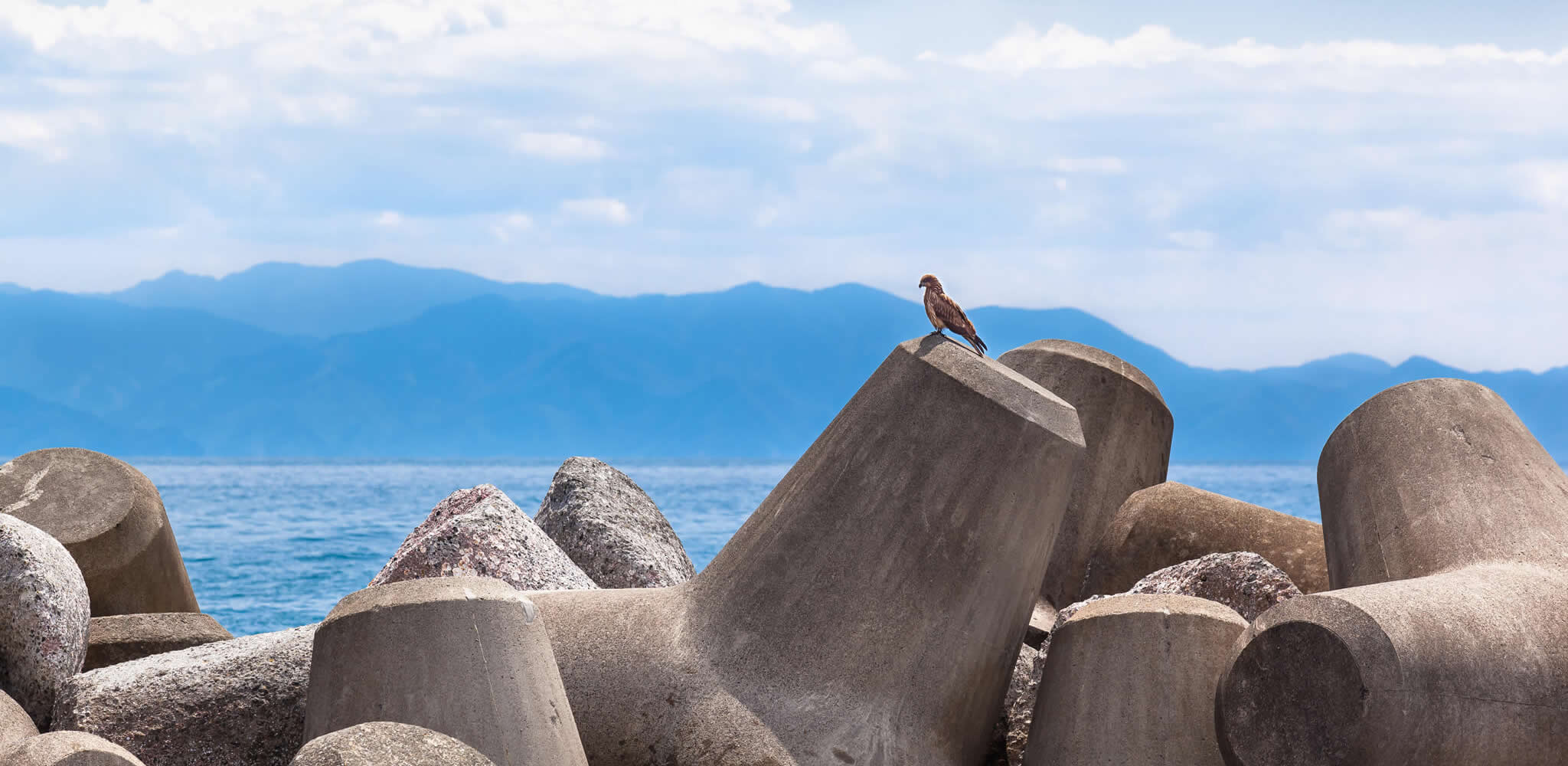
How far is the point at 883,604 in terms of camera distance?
420cm

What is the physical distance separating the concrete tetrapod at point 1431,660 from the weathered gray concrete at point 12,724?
3559 millimetres

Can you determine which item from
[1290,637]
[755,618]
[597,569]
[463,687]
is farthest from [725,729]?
[597,569]

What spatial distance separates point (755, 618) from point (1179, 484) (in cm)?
393

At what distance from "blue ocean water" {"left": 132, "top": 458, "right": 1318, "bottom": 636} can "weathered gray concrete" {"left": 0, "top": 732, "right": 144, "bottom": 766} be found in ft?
42.7

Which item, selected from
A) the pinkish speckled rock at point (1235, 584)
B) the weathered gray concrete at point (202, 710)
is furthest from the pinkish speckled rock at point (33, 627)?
the pinkish speckled rock at point (1235, 584)

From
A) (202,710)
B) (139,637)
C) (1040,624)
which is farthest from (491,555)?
(1040,624)

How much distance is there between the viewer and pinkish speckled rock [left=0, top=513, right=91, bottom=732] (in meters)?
5.06

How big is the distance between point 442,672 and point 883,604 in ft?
4.40

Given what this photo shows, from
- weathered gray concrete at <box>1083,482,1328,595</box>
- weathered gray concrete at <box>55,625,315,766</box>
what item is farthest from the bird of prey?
weathered gray concrete at <box>1083,482,1328,595</box>

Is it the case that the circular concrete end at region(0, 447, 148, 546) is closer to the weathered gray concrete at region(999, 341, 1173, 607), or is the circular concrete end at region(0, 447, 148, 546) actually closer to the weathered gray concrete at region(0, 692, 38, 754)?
the weathered gray concrete at region(0, 692, 38, 754)

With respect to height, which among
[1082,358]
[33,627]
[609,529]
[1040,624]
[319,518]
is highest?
[1082,358]

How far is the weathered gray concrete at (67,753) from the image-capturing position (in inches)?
138

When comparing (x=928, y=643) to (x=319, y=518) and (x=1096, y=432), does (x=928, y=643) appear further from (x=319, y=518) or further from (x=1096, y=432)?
(x=319, y=518)

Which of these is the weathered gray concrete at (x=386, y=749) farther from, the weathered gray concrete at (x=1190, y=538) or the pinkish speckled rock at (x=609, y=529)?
the weathered gray concrete at (x=1190, y=538)
